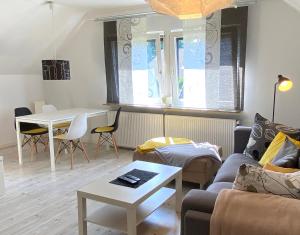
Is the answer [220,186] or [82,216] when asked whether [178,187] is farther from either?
[82,216]

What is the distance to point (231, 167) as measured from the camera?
2818mm

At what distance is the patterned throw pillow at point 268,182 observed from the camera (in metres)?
1.62

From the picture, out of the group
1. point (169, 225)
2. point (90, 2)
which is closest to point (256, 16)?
Answer: point (90, 2)

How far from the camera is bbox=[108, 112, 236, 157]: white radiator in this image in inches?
170

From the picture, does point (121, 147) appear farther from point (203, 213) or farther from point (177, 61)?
point (203, 213)

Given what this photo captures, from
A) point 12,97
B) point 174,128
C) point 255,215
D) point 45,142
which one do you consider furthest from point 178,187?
point 12,97

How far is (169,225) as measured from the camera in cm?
265

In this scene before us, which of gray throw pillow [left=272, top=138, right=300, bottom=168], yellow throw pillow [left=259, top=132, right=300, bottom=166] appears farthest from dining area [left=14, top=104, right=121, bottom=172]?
gray throw pillow [left=272, top=138, right=300, bottom=168]

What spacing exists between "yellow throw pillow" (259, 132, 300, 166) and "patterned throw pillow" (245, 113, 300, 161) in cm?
15

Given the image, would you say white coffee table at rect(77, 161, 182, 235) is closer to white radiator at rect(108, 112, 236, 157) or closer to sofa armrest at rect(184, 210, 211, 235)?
sofa armrest at rect(184, 210, 211, 235)

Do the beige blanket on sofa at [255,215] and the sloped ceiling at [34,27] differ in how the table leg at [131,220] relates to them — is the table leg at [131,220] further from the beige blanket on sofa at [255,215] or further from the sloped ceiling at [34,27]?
the sloped ceiling at [34,27]

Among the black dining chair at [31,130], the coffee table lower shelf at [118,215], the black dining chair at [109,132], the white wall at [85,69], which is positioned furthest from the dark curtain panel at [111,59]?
the coffee table lower shelf at [118,215]

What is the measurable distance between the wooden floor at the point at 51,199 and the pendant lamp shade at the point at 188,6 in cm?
175

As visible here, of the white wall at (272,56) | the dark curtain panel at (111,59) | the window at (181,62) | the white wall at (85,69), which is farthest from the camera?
the white wall at (85,69)
